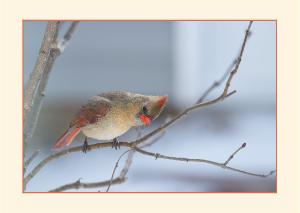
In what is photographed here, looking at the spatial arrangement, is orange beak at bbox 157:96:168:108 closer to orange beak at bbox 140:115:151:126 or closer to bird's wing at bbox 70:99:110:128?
orange beak at bbox 140:115:151:126

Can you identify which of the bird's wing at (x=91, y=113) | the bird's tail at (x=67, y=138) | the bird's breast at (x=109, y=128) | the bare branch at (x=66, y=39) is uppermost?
the bare branch at (x=66, y=39)

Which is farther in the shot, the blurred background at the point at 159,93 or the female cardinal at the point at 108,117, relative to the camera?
the blurred background at the point at 159,93

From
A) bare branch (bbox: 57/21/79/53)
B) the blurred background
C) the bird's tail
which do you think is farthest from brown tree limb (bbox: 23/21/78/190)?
the blurred background

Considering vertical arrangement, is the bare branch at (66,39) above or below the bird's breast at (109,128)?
above

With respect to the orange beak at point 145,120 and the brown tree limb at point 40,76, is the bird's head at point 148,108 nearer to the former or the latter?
the orange beak at point 145,120

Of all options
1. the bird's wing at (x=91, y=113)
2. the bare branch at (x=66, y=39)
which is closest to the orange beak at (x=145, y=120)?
the bird's wing at (x=91, y=113)
